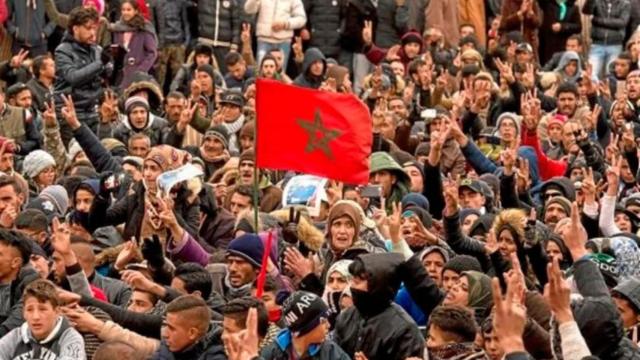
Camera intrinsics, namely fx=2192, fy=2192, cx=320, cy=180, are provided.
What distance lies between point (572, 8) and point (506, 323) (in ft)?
53.7

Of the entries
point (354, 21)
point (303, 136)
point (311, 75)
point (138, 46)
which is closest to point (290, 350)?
point (303, 136)

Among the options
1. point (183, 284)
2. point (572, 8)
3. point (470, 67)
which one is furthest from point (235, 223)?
point (572, 8)

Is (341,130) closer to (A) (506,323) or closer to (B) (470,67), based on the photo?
(A) (506,323)

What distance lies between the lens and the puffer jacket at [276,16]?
24.4m

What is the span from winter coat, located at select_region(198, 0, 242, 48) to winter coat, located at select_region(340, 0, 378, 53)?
1.32m

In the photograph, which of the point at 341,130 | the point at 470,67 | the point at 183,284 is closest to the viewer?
the point at 183,284

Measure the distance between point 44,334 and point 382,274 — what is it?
1902mm

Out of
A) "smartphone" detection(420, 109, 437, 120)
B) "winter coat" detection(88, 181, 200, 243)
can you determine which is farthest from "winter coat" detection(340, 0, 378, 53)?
"winter coat" detection(88, 181, 200, 243)

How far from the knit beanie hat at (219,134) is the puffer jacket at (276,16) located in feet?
18.7

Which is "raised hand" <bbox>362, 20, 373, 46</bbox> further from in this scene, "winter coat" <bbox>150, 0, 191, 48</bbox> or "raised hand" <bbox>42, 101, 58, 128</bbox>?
"raised hand" <bbox>42, 101, 58, 128</bbox>

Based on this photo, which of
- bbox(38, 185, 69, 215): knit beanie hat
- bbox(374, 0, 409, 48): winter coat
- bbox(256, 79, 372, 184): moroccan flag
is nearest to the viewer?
bbox(256, 79, 372, 184): moroccan flag

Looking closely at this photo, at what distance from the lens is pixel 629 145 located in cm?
1881

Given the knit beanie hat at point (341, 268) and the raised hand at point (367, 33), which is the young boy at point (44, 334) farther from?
the raised hand at point (367, 33)

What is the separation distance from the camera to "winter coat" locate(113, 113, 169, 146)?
19250 millimetres
